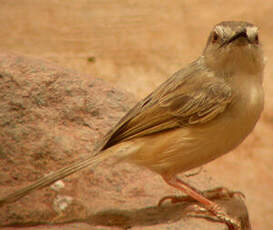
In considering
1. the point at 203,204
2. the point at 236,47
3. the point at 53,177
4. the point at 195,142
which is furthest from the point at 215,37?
the point at 53,177

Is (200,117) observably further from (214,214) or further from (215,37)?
(214,214)

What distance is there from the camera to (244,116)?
12.8ft

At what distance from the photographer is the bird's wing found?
157 inches

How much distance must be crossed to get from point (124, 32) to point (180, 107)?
493 cm

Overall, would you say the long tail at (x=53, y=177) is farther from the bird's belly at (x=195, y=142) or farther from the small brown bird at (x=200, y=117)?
the bird's belly at (x=195, y=142)

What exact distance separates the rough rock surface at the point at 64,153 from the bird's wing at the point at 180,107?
1.97ft

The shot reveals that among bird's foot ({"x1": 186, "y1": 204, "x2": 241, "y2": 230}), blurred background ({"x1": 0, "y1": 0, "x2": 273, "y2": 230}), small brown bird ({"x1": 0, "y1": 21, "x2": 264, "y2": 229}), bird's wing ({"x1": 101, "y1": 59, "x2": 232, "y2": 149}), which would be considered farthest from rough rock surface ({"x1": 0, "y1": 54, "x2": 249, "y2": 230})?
blurred background ({"x1": 0, "y1": 0, "x2": 273, "y2": 230})

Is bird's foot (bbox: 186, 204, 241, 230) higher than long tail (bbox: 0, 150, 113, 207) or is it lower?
lower

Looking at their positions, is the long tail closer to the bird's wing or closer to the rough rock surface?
the bird's wing

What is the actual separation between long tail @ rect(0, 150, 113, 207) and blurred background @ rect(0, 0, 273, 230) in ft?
11.9

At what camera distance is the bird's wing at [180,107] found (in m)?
4.00

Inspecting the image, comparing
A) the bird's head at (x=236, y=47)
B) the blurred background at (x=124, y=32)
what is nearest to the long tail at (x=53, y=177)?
the bird's head at (x=236, y=47)

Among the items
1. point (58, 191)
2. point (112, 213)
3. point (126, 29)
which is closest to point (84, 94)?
point (58, 191)

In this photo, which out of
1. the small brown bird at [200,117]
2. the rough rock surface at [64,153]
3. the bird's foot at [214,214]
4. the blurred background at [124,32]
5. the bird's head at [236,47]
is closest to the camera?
the bird's head at [236,47]
